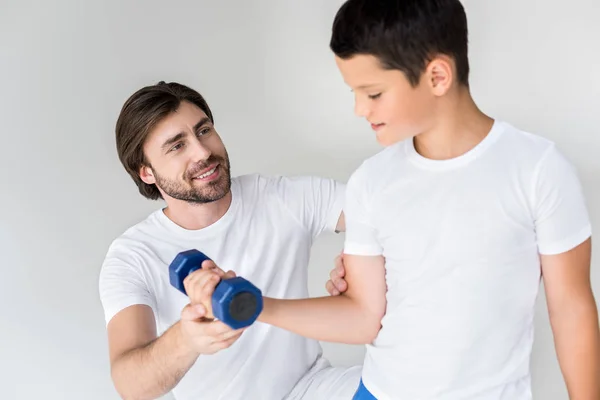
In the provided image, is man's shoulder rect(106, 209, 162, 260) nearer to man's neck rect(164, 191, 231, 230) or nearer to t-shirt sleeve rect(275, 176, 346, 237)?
man's neck rect(164, 191, 231, 230)

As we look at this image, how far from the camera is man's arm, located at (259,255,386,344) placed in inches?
55.0

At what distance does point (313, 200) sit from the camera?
1978mm

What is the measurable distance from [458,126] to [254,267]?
0.82 m

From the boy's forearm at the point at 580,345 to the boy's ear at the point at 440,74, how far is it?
423 mm

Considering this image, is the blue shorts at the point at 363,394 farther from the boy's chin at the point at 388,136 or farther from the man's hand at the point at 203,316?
the boy's chin at the point at 388,136

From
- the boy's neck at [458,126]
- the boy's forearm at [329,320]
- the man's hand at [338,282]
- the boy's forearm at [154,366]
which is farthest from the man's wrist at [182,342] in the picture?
the boy's neck at [458,126]

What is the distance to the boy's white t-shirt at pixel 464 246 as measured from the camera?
1223mm

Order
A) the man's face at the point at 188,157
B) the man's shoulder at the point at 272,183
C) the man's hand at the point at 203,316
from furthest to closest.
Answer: the man's shoulder at the point at 272,183 → the man's face at the point at 188,157 → the man's hand at the point at 203,316

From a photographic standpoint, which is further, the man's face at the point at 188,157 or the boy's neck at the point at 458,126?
the man's face at the point at 188,157

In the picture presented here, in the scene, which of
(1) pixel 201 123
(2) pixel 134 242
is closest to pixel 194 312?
(2) pixel 134 242

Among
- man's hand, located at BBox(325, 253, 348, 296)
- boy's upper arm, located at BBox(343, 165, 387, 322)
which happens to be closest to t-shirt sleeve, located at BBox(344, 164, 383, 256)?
boy's upper arm, located at BBox(343, 165, 387, 322)

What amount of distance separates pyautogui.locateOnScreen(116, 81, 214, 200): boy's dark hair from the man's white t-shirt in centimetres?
19

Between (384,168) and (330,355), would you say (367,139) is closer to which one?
(330,355)

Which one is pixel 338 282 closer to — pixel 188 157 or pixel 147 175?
pixel 188 157
